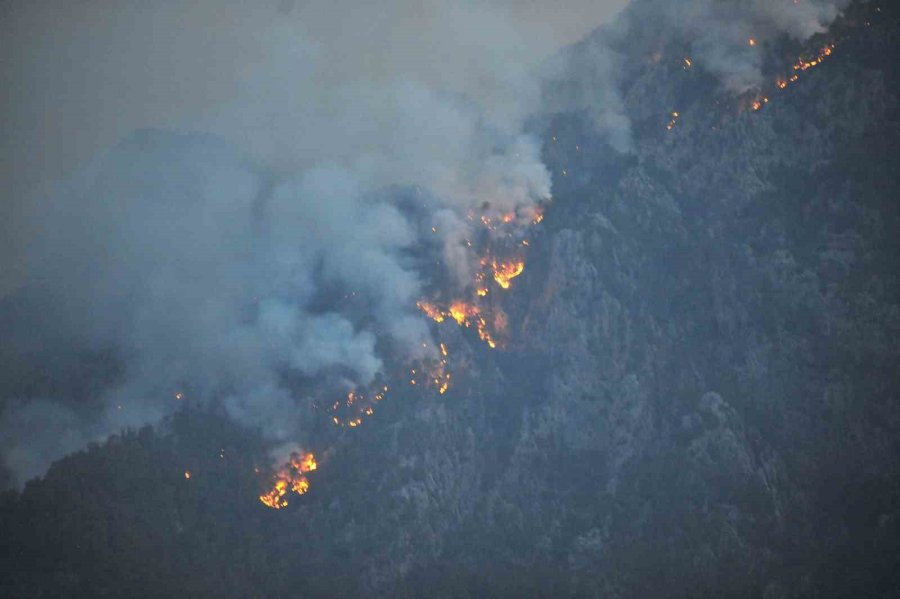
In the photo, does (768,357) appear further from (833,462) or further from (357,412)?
(357,412)

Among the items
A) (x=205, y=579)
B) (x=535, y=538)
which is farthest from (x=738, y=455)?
(x=205, y=579)

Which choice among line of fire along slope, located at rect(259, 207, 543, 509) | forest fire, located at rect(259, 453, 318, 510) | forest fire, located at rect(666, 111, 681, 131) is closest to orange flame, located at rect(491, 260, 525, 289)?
line of fire along slope, located at rect(259, 207, 543, 509)

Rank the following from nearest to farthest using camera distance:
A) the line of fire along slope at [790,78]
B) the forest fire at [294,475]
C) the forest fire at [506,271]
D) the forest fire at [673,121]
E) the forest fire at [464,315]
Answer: the forest fire at [294,475], the line of fire along slope at [790,78], the forest fire at [464,315], the forest fire at [673,121], the forest fire at [506,271]

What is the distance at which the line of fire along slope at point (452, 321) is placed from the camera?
165125 millimetres

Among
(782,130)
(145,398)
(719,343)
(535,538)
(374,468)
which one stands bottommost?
(535,538)

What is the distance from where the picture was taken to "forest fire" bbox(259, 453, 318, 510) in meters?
164

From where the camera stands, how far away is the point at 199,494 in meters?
165

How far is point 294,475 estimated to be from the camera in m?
165

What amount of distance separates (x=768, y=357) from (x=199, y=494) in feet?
378

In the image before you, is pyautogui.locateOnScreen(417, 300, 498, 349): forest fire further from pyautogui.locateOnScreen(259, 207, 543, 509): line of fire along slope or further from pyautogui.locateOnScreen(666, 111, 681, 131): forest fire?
pyautogui.locateOnScreen(666, 111, 681, 131): forest fire

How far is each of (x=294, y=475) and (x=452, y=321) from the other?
46.2 m

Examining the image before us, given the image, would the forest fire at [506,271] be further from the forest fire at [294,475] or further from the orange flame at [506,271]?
the forest fire at [294,475]

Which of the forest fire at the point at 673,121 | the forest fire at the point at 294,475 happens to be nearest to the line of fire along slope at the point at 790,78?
the forest fire at the point at 673,121

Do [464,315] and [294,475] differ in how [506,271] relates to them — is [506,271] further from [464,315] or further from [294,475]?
[294,475]
